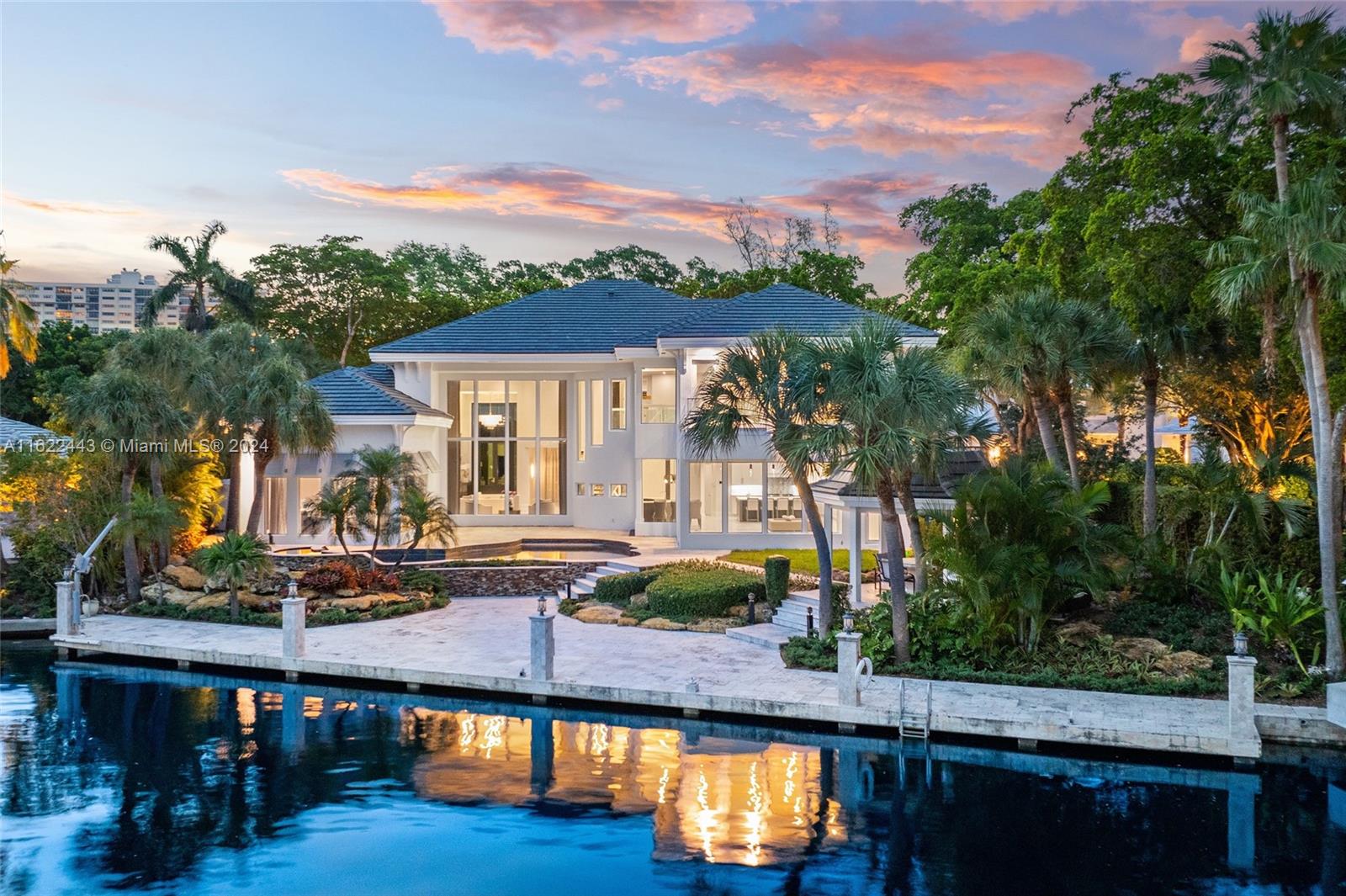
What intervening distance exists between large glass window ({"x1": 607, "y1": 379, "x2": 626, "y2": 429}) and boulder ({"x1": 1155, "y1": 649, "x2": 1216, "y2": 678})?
1855 centimetres

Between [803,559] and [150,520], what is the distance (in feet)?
49.0

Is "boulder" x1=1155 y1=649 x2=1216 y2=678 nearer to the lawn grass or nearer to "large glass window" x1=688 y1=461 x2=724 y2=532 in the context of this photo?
the lawn grass

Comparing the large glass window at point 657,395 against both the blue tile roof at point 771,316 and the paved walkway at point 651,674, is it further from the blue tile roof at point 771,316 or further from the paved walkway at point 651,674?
the paved walkway at point 651,674

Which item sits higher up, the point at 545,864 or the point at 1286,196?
the point at 1286,196

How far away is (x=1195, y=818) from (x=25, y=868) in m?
11.9

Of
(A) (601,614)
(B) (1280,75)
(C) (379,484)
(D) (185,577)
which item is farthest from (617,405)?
(B) (1280,75)

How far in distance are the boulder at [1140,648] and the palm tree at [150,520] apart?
19068 millimetres

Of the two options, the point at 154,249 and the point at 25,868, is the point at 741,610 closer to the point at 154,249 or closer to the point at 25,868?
the point at 25,868

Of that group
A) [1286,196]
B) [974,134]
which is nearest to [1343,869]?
[1286,196]

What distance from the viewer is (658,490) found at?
29844 millimetres

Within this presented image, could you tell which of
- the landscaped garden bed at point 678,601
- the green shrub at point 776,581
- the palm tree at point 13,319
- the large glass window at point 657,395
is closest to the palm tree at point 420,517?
the landscaped garden bed at point 678,601

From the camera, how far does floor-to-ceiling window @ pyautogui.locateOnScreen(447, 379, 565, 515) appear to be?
3250 cm

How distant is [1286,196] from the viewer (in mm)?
13906

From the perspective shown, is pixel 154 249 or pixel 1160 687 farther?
pixel 154 249
